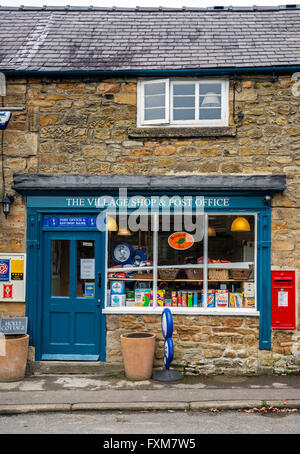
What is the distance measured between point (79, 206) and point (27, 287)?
5.73 feet

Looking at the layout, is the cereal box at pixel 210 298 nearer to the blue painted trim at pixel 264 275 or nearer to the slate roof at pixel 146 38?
the blue painted trim at pixel 264 275

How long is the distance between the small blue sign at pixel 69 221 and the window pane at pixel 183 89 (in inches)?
110

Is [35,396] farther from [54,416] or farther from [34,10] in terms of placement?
[34,10]

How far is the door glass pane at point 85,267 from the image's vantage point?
9.14 m

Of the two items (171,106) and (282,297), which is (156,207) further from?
(282,297)

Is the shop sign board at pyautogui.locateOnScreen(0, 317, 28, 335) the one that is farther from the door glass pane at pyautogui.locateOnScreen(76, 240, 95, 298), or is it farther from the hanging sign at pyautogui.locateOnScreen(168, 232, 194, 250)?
the hanging sign at pyautogui.locateOnScreen(168, 232, 194, 250)

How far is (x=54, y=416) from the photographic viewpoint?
680 cm

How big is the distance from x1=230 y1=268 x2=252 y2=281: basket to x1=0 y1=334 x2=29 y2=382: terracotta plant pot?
12.7 ft

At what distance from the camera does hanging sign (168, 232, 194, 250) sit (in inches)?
360

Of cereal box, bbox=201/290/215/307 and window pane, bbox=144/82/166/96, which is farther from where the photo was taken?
window pane, bbox=144/82/166/96

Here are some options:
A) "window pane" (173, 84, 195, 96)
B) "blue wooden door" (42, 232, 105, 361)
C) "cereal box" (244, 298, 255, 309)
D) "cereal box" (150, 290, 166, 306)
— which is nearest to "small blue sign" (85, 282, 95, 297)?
"blue wooden door" (42, 232, 105, 361)

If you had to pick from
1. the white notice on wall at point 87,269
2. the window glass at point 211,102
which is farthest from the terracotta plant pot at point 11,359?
the window glass at point 211,102

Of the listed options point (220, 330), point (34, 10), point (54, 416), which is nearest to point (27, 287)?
point (54, 416)

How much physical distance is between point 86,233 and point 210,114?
316cm
